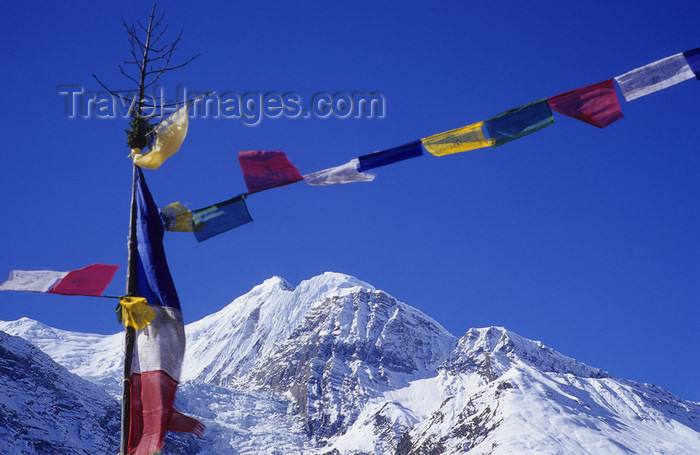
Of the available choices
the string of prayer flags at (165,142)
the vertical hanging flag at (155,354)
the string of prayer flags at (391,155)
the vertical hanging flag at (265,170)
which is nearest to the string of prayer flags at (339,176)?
the string of prayer flags at (391,155)

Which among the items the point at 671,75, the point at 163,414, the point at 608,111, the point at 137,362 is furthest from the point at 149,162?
the point at 671,75

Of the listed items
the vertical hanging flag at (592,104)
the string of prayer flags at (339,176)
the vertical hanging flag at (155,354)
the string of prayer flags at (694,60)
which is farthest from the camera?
the string of prayer flags at (339,176)

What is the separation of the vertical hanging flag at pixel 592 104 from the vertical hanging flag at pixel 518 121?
180mm

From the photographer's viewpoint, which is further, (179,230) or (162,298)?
(179,230)

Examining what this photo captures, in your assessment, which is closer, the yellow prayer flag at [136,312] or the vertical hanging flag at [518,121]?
the yellow prayer flag at [136,312]

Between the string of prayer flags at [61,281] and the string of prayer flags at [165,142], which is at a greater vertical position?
the string of prayer flags at [165,142]

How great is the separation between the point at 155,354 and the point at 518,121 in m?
5.98

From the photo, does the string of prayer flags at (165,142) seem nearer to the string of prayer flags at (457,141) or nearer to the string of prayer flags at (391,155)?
the string of prayer flags at (391,155)

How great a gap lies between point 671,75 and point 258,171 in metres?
6.00

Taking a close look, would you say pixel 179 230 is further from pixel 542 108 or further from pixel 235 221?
pixel 542 108

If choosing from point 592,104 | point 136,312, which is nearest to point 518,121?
point 592,104

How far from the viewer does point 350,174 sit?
482 inches

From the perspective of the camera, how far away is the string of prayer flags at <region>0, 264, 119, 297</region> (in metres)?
10.6

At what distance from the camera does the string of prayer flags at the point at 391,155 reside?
466 inches
